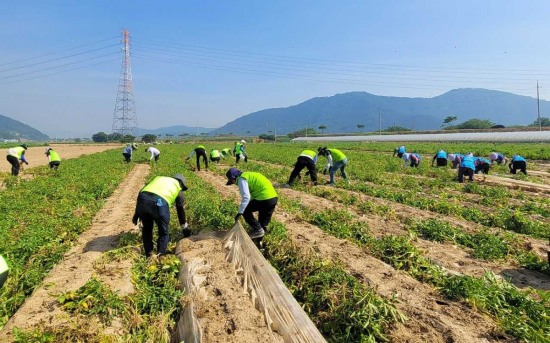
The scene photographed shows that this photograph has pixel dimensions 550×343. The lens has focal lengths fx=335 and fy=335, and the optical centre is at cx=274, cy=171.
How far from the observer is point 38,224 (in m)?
7.74

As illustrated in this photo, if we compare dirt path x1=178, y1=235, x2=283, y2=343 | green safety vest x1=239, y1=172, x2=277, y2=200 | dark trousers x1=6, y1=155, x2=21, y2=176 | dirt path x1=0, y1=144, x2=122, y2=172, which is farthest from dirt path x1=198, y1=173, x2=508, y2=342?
dirt path x1=0, y1=144, x2=122, y2=172

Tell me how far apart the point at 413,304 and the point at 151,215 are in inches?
166

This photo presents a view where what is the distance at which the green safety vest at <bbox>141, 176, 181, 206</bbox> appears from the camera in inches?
229

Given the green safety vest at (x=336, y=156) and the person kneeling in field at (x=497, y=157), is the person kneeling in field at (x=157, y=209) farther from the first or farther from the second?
the person kneeling in field at (x=497, y=157)

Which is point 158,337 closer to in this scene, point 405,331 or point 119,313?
point 119,313

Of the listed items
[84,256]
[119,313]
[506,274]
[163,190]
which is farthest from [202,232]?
[506,274]

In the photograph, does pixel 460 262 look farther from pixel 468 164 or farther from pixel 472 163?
pixel 472 163

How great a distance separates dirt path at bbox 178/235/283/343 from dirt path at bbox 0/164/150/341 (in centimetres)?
106

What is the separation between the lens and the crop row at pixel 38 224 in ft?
16.2

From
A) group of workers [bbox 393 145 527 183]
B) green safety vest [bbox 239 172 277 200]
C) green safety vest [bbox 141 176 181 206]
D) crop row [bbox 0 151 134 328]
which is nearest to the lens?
crop row [bbox 0 151 134 328]

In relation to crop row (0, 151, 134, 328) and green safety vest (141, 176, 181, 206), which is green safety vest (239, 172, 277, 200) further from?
crop row (0, 151, 134, 328)

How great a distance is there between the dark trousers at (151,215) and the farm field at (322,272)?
0.34m

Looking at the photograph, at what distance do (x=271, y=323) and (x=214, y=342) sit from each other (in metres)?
0.65

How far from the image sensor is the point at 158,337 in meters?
3.74
